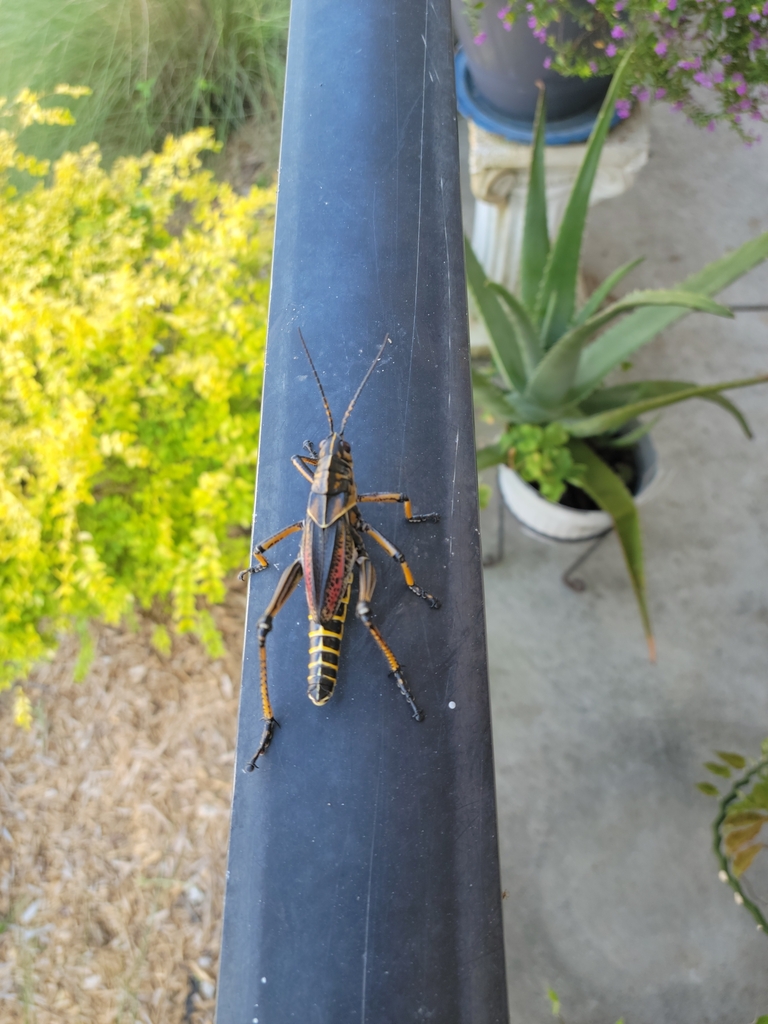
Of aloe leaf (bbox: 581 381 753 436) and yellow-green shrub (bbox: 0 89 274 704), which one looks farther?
aloe leaf (bbox: 581 381 753 436)

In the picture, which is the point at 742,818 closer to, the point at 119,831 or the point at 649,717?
the point at 649,717

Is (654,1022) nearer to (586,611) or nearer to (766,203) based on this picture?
(586,611)

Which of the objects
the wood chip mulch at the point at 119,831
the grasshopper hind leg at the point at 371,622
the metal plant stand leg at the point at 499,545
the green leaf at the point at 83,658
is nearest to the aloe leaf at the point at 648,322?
the metal plant stand leg at the point at 499,545

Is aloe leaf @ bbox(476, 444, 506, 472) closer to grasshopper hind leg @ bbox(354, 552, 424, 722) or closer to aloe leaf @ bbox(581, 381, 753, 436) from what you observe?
aloe leaf @ bbox(581, 381, 753, 436)

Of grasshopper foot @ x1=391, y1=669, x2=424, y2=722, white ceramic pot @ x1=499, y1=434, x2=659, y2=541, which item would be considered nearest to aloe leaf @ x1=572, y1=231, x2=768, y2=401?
white ceramic pot @ x1=499, y1=434, x2=659, y2=541

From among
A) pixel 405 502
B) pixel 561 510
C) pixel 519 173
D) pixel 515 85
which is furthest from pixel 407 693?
A: pixel 519 173

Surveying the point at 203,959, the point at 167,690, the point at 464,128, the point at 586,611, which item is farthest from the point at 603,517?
the point at 464,128

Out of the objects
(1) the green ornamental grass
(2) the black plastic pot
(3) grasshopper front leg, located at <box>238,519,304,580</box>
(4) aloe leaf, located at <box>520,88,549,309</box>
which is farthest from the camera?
(1) the green ornamental grass
